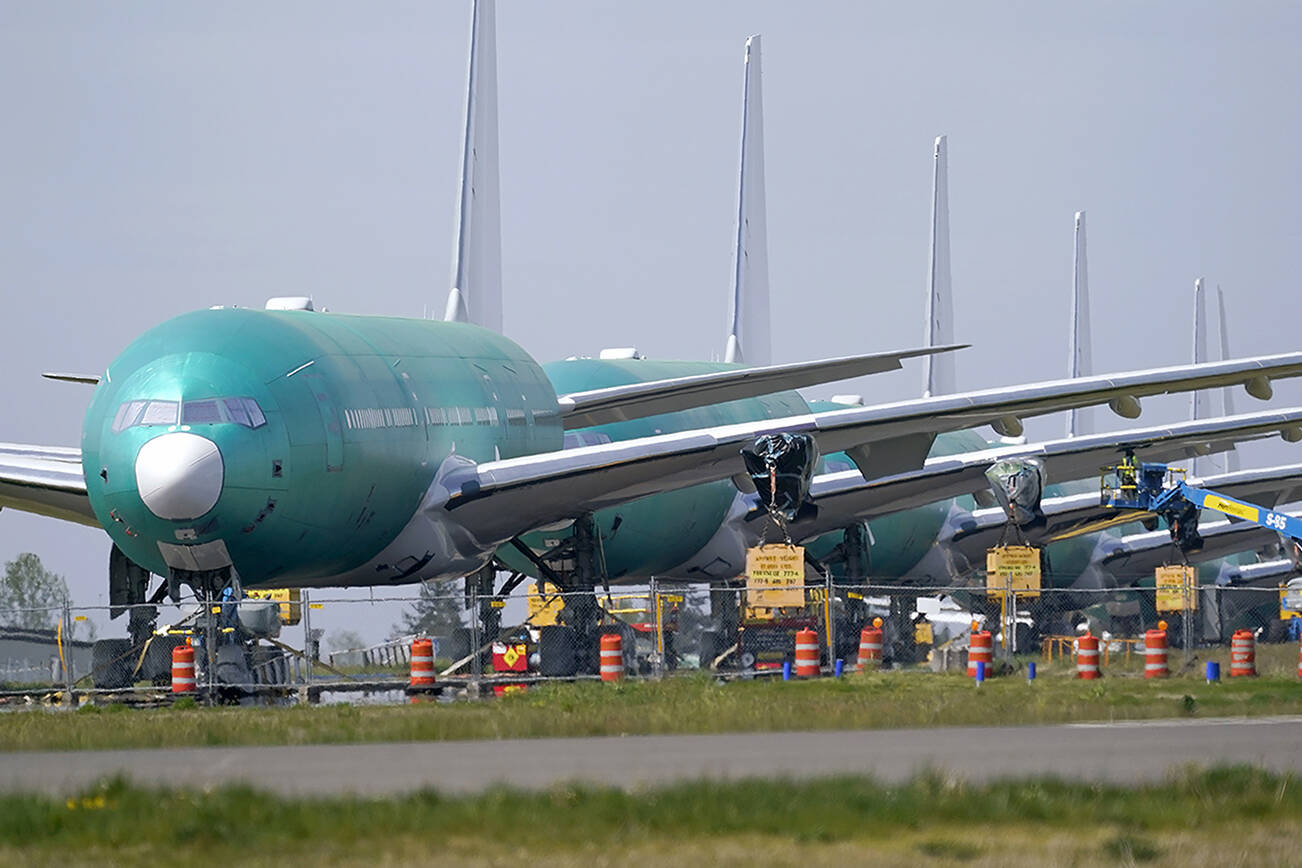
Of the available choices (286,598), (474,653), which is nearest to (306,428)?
(474,653)

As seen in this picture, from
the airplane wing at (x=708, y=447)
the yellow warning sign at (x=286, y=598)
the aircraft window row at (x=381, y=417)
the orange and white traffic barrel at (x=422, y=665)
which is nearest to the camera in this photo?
the orange and white traffic barrel at (x=422, y=665)

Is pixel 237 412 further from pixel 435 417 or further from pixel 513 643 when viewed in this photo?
pixel 513 643

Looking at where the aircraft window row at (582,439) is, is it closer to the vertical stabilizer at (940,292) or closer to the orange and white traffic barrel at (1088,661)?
the orange and white traffic barrel at (1088,661)

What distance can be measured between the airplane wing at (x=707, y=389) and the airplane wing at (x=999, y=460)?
185 inches

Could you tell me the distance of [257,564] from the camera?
86.8 ft

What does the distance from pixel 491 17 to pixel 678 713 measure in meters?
30.4

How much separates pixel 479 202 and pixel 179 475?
20933 mm

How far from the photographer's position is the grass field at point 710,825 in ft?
30.2

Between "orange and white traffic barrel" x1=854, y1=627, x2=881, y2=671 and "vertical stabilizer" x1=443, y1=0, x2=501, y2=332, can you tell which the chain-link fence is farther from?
"vertical stabilizer" x1=443, y1=0, x2=501, y2=332

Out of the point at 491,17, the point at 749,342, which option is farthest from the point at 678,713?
the point at 749,342

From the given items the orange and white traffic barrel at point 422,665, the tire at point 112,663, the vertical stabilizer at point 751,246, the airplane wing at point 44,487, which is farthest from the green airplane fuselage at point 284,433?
the vertical stabilizer at point 751,246

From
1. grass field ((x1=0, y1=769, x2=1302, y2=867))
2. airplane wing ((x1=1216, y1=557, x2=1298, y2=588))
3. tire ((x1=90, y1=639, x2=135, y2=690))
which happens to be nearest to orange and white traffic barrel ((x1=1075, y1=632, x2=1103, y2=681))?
tire ((x1=90, y1=639, x2=135, y2=690))

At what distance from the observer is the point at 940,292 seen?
2566 inches

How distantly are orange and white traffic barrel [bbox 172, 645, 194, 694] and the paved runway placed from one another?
7937mm
